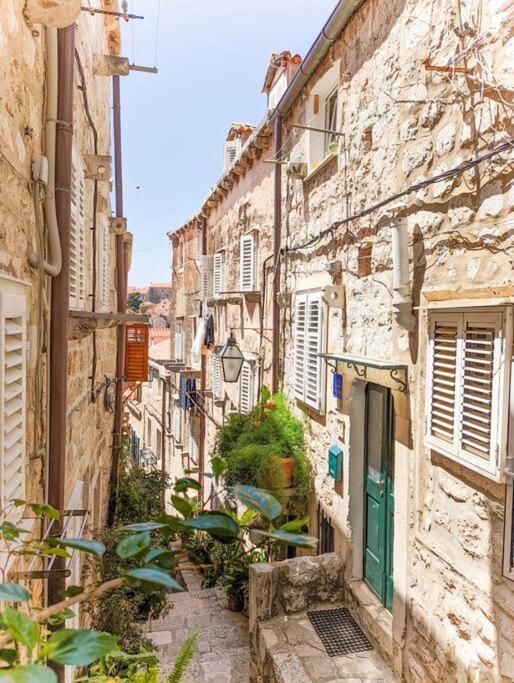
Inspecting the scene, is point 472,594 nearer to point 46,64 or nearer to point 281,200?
point 46,64

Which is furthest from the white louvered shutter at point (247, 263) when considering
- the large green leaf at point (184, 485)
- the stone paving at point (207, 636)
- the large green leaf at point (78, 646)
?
the large green leaf at point (78, 646)

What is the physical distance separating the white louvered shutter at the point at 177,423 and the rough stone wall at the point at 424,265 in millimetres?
11019

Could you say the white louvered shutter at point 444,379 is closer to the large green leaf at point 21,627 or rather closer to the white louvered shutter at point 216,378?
the large green leaf at point 21,627

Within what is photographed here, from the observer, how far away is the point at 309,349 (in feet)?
22.9

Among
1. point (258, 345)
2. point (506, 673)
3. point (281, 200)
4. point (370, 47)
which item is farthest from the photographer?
point (258, 345)

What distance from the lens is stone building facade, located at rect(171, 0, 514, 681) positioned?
10.6ft

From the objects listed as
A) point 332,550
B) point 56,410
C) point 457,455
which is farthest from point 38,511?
point 332,550

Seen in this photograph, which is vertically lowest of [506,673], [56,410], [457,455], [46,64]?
[506,673]

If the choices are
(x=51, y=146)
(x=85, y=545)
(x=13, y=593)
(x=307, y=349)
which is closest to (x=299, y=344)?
(x=307, y=349)

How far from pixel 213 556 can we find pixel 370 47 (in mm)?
7682

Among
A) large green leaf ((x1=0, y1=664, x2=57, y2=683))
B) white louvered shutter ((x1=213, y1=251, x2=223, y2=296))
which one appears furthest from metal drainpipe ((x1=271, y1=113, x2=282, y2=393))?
large green leaf ((x1=0, y1=664, x2=57, y2=683))

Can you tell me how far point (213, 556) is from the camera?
7.65m

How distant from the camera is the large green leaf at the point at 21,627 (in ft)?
2.98

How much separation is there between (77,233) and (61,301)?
134cm
